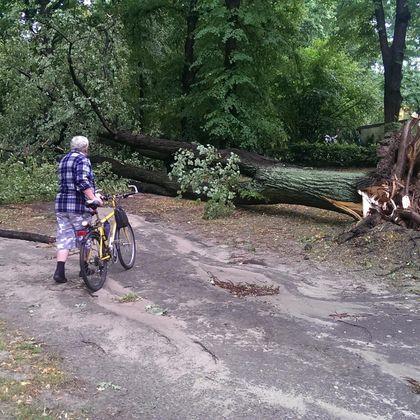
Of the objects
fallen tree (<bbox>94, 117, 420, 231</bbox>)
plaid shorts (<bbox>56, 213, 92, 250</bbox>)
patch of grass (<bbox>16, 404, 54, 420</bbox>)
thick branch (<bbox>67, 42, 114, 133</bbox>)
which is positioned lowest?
patch of grass (<bbox>16, 404, 54, 420</bbox>)

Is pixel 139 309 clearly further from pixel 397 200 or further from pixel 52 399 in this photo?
pixel 397 200

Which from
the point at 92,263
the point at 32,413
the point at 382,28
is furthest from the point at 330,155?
the point at 32,413

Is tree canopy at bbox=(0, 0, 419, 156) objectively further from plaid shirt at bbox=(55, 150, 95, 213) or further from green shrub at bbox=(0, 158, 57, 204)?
plaid shirt at bbox=(55, 150, 95, 213)

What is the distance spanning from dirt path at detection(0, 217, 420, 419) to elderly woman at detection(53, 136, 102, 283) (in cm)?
47

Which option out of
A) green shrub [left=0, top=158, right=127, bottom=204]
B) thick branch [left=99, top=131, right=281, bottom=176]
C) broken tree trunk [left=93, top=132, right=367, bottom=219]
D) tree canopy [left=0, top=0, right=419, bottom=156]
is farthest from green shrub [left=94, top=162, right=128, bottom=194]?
tree canopy [left=0, top=0, right=419, bottom=156]

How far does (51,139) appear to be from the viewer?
43.0 ft

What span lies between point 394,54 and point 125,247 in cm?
1642

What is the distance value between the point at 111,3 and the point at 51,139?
6.83m

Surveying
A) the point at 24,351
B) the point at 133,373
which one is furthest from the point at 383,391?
the point at 24,351

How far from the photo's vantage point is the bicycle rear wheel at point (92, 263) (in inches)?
225

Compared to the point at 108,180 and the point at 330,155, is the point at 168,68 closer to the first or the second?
the point at 108,180

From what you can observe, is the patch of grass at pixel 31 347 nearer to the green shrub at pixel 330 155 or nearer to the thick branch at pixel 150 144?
the thick branch at pixel 150 144

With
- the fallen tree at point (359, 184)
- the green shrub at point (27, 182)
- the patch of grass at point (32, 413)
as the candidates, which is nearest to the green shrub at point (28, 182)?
the green shrub at point (27, 182)

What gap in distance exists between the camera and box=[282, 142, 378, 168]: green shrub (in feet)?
64.4
